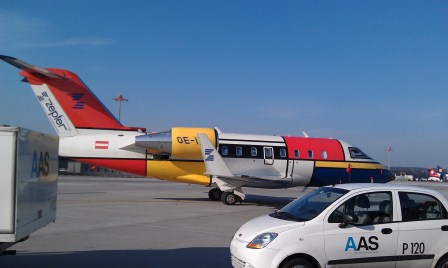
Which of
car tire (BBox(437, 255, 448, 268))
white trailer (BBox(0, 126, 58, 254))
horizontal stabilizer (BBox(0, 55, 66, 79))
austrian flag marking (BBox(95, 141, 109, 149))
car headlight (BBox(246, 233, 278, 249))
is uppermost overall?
horizontal stabilizer (BBox(0, 55, 66, 79))

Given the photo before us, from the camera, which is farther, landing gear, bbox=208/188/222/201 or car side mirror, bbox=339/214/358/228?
landing gear, bbox=208/188/222/201

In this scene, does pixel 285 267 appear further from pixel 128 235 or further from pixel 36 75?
pixel 36 75

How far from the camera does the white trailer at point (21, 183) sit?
550 cm

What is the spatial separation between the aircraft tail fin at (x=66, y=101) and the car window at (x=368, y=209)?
47.6 feet

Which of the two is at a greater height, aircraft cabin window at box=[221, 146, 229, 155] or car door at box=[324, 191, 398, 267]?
aircraft cabin window at box=[221, 146, 229, 155]

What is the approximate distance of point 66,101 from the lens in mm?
18984

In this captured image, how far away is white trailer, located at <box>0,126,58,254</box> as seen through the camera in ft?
18.0

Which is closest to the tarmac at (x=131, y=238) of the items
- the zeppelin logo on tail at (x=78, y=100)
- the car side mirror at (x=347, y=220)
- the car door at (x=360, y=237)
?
the car door at (x=360, y=237)

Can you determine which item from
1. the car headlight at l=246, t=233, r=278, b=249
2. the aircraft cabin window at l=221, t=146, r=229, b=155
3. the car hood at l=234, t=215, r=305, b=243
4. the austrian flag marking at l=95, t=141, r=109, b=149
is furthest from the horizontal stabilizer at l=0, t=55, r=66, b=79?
the car headlight at l=246, t=233, r=278, b=249

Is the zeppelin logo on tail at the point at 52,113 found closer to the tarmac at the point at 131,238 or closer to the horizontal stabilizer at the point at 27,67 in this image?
the horizontal stabilizer at the point at 27,67

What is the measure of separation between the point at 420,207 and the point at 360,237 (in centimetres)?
133

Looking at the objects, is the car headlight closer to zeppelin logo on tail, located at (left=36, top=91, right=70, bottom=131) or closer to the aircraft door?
the aircraft door

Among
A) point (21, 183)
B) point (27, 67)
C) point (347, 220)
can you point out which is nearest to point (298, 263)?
point (347, 220)

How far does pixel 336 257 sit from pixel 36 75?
1557cm
